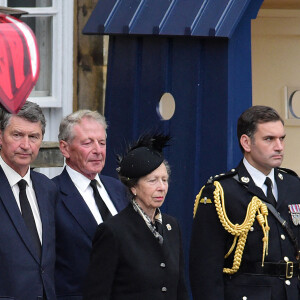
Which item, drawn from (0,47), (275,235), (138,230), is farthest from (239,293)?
(0,47)

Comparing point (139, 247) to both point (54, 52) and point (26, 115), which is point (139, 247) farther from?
point (54, 52)

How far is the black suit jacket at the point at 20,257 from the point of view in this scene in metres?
5.34

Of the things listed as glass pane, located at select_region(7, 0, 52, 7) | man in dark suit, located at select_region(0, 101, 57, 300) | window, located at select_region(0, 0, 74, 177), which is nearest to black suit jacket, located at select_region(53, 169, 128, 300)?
man in dark suit, located at select_region(0, 101, 57, 300)

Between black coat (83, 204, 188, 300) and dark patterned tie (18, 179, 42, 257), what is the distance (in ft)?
0.94

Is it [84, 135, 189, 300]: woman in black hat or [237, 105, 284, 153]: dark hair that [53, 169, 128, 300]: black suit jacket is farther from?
[237, 105, 284, 153]: dark hair

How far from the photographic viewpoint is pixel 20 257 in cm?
537

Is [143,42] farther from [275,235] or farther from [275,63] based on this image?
[275,235]

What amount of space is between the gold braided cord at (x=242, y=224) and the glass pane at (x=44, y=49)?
2.25 metres

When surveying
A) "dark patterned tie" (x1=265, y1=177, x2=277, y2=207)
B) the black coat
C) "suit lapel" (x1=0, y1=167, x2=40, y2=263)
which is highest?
"dark patterned tie" (x1=265, y1=177, x2=277, y2=207)

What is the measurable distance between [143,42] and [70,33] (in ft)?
2.68

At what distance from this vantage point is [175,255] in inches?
218

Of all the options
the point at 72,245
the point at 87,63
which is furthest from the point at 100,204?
the point at 87,63

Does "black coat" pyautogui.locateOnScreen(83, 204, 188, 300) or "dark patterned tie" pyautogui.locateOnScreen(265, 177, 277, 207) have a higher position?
"dark patterned tie" pyautogui.locateOnScreen(265, 177, 277, 207)

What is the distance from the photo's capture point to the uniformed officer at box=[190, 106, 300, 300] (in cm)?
586
